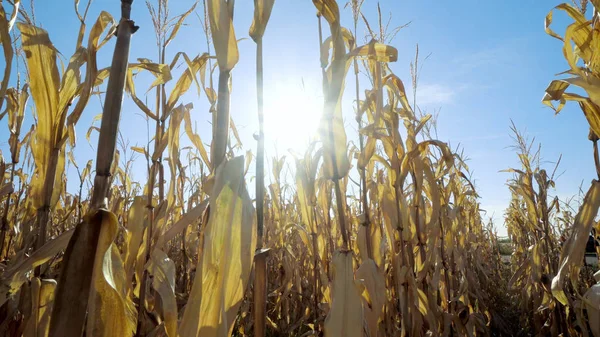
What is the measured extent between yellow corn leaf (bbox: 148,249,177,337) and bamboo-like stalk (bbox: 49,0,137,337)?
0.89ft

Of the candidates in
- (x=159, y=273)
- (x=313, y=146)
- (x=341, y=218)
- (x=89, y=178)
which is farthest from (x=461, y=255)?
(x=89, y=178)

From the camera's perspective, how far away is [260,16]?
740mm

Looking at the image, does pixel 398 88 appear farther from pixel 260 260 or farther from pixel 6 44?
pixel 6 44

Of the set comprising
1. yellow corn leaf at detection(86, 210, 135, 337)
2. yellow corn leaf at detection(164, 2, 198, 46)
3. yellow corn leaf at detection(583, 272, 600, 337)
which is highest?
yellow corn leaf at detection(164, 2, 198, 46)

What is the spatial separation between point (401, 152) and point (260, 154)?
3.56ft

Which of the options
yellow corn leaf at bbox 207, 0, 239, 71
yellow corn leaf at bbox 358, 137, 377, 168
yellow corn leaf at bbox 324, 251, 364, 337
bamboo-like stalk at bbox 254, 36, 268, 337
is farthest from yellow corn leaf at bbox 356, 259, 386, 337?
yellow corn leaf at bbox 207, 0, 239, 71

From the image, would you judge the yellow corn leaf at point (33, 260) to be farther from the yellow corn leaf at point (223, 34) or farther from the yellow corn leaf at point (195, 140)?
the yellow corn leaf at point (195, 140)

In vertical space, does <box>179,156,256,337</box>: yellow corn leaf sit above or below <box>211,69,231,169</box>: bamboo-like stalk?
below

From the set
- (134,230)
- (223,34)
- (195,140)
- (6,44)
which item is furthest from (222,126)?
(195,140)

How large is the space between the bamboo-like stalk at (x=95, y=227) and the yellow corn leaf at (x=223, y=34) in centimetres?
16

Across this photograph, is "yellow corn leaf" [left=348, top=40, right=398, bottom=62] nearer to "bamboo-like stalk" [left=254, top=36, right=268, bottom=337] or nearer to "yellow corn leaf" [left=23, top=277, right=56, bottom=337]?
"bamboo-like stalk" [left=254, top=36, right=268, bottom=337]

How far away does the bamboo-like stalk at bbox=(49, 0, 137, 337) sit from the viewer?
42 centimetres

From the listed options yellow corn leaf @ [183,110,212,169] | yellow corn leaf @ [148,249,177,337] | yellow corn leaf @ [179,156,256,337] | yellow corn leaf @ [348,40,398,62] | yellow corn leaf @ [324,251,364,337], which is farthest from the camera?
yellow corn leaf @ [183,110,212,169]

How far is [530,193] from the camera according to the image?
2654mm
